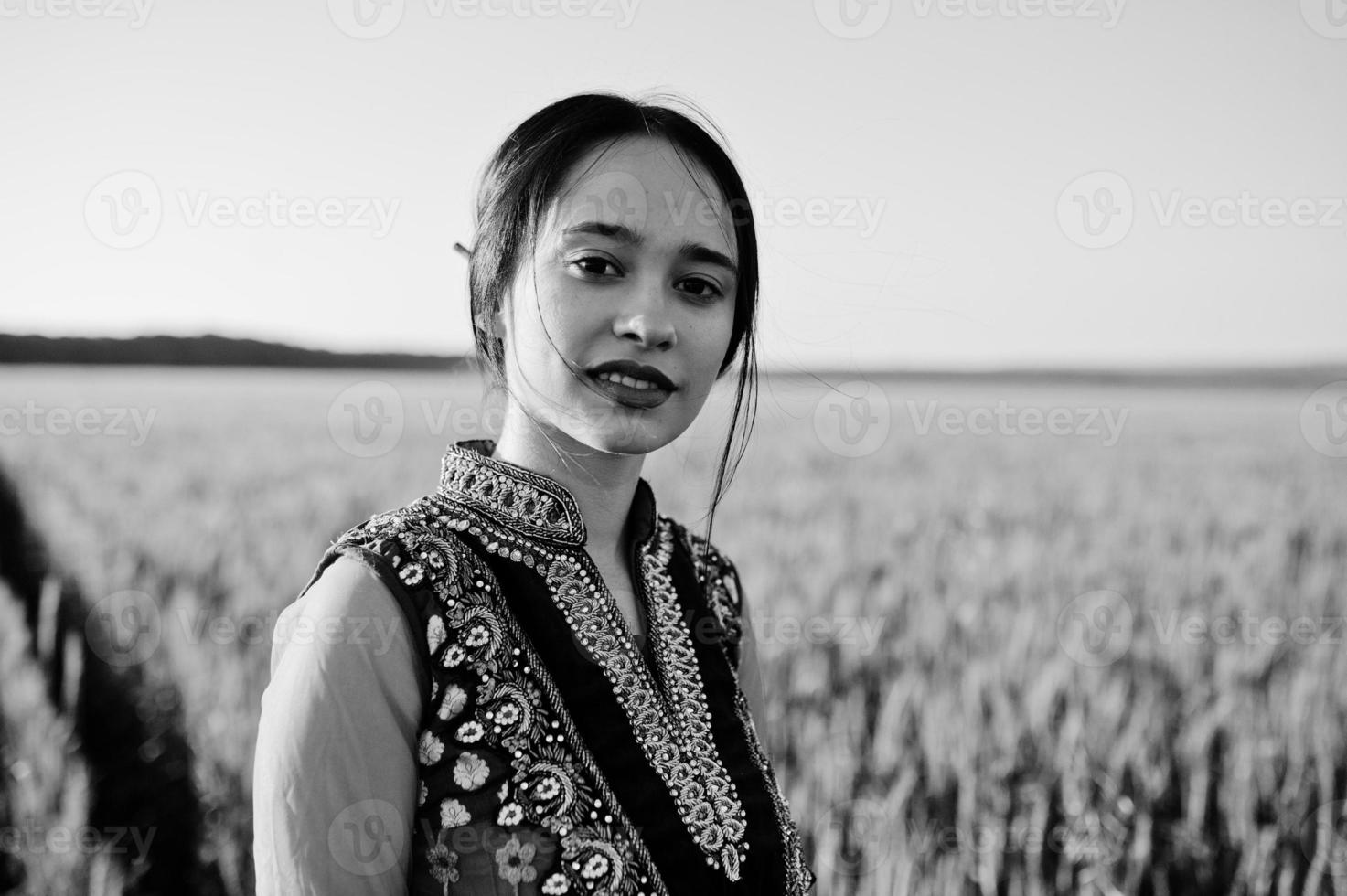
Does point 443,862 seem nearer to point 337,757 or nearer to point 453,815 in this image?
point 453,815

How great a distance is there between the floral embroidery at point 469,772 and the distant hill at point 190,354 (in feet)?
63.4

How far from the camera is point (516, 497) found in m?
1.40

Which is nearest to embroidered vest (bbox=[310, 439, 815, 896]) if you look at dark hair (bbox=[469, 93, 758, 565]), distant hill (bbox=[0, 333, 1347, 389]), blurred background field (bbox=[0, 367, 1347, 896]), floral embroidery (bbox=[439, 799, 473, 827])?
floral embroidery (bbox=[439, 799, 473, 827])

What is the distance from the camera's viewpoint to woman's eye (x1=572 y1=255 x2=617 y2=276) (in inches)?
51.3

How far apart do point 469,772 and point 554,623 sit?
0.81 ft

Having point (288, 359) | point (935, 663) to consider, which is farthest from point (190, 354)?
point (935, 663)

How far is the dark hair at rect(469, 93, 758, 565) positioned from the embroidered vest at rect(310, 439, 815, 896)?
0.77 feet

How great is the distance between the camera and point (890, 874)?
256 cm

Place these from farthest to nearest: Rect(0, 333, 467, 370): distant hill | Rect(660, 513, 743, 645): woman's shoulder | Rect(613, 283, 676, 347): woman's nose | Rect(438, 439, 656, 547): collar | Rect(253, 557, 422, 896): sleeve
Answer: Rect(0, 333, 467, 370): distant hill < Rect(660, 513, 743, 645): woman's shoulder < Rect(438, 439, 656, 547): collar < Rect(613, 283, 676, 347): woman's nose < Rect(253, 557, 422, 896): sleeve

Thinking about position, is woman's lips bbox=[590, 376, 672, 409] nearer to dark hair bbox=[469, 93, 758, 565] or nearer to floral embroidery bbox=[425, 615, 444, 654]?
dark hair bbox=[469, 93, 758, 565]

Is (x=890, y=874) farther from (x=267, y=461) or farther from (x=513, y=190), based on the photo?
(x=267, y=461)

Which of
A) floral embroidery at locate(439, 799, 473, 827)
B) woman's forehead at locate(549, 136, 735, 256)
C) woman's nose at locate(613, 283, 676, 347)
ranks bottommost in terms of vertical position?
floral embroidery at locate(439, 799, 473, 827)

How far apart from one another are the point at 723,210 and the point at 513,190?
0.30 metres

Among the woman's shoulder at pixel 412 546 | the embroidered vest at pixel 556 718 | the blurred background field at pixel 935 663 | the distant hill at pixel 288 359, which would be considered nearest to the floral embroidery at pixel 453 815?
the embroidered vest at pixel 556 718
